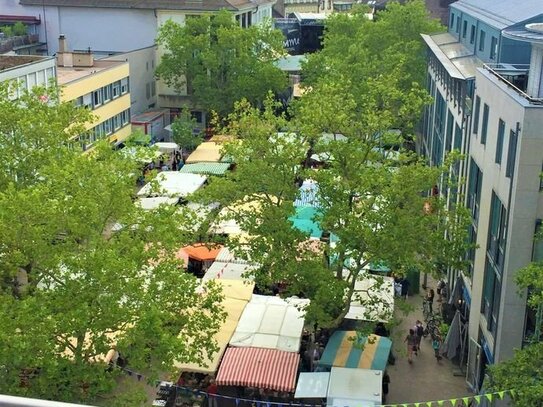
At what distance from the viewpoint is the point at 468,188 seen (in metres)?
25.6

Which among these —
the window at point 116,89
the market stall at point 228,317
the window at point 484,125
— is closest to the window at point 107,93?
the window at point 116,89

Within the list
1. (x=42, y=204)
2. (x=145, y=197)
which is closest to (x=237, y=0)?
(x=145, y=197)

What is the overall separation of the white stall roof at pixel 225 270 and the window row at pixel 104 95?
16.6 meters

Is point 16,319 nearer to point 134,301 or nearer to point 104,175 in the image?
point 134,301

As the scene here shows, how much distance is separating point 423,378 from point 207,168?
19.5 metres

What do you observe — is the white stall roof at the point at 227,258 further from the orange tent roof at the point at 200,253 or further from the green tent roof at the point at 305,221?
the green tent roof at the point at 305,221

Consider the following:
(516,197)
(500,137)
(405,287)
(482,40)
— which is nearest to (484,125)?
(500,137)

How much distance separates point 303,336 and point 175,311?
26.7 feet

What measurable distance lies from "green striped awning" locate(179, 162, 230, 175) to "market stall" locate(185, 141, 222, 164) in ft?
3.36

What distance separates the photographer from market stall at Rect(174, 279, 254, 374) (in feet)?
65.7

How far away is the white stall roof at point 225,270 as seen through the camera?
26516mm

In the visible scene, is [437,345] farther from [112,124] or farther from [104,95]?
[112,124]

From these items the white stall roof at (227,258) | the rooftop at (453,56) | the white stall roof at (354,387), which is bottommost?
the white stall roof at (227,258)

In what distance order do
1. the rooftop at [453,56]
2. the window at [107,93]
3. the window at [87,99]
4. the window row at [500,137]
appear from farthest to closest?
the window at [107,93], the window at [87,99], the rooftop at [453,56], the window row at [500,137]
